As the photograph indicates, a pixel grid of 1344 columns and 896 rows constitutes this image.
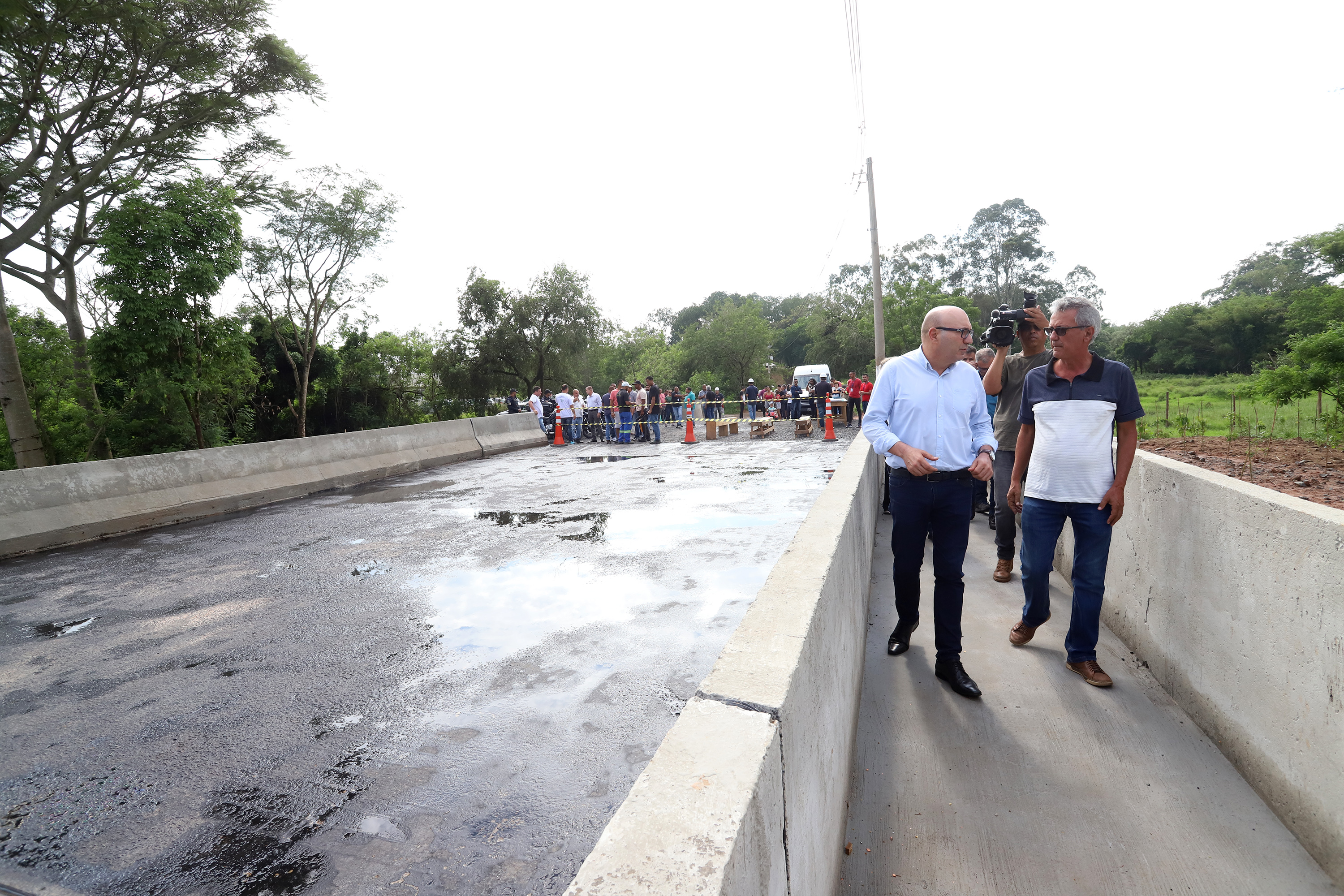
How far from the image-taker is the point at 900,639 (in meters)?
4.13

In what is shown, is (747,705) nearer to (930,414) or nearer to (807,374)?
(930,414)

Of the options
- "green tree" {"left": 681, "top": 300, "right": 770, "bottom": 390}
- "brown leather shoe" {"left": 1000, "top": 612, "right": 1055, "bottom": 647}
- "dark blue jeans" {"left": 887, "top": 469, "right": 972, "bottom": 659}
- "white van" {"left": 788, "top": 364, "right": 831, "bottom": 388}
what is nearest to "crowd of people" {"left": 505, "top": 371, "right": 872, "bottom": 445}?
"white van" {"left": 788, "top": 364, "right": 831, "bottom": 388}

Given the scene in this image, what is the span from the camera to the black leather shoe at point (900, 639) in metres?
4.09

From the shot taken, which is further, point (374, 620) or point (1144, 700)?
point (374, 620)

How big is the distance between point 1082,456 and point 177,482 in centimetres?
1184

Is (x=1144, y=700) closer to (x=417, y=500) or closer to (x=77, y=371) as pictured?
(x=417, y=500)

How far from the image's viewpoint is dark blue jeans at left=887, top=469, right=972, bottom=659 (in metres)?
3.57

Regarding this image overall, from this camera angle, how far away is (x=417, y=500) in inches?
431

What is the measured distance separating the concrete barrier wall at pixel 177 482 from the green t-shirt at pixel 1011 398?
10978mm

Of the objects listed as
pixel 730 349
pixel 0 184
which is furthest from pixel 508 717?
pixel 730 349

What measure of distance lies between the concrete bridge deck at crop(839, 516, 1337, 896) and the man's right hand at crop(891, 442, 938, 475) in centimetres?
126

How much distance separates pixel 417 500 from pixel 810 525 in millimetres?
9050

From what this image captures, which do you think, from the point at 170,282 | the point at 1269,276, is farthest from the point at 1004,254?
the point at 170,282

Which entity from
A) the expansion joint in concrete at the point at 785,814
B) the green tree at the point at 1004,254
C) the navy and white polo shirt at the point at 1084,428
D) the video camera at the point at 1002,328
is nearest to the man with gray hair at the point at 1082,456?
the navy and white polo shirt at the point at 1084,428
